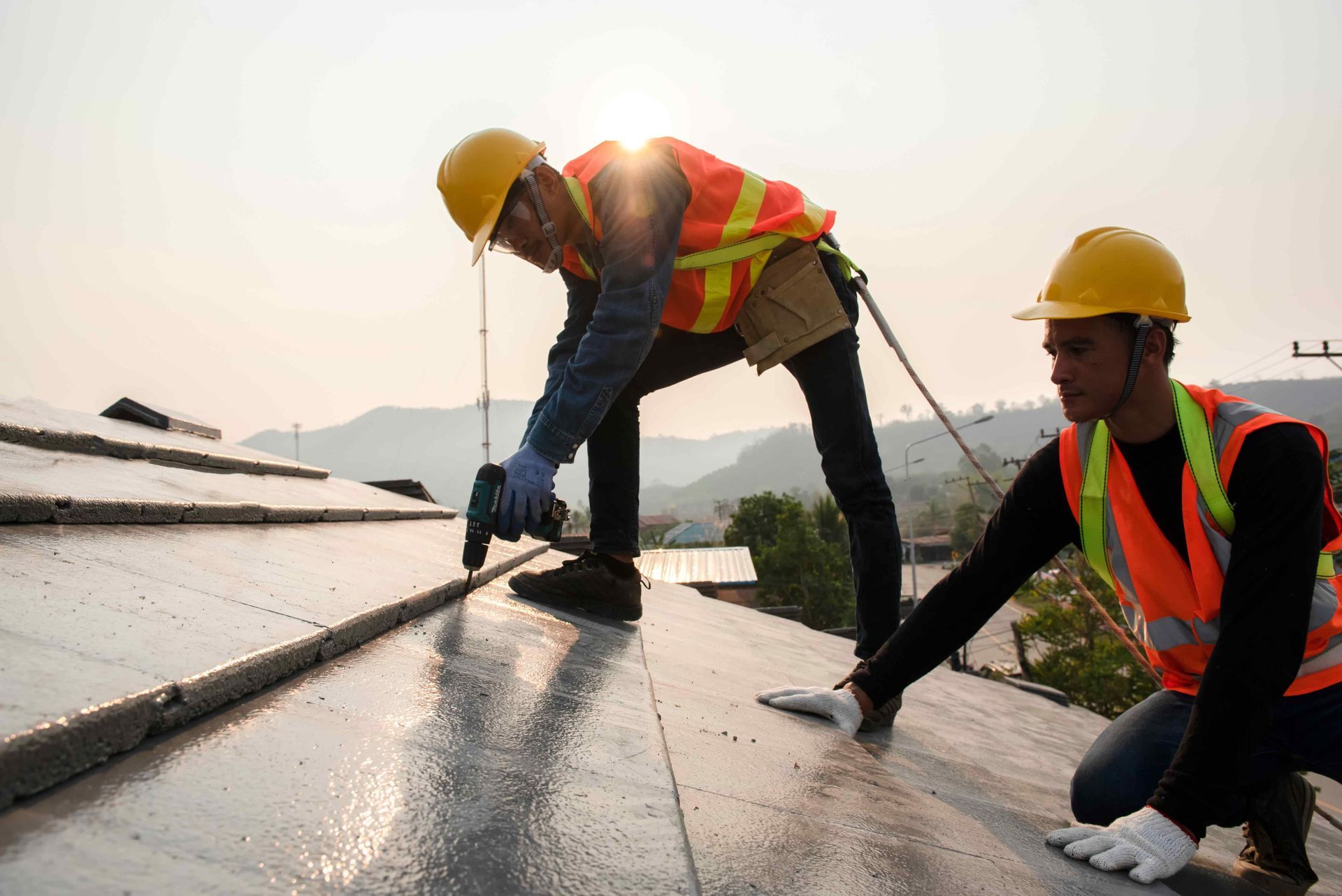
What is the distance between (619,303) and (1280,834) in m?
2.24

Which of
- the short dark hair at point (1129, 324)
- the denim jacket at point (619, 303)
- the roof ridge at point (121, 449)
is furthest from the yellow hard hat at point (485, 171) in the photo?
the short dark hair at point (1129, 324)

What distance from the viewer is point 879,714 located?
8.19 feet

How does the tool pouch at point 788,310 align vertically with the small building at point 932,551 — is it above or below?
above

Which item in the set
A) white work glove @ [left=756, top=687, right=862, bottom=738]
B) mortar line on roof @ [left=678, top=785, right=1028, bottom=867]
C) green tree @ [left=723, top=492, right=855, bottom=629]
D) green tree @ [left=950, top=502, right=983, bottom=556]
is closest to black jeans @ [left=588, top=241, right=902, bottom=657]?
white work glove @ [left=756, top=687, right=862, bottom=738]

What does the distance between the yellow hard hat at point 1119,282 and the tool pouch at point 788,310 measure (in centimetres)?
68

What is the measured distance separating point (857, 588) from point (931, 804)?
43.9 inches

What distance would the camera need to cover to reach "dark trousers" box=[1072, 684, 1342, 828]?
1.99 meters

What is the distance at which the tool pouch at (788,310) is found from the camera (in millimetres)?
2775

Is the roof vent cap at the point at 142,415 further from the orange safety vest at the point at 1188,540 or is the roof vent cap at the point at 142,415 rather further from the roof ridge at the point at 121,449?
the orange safety vest at the point at 1188,540

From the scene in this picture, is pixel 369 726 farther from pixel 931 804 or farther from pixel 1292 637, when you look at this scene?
pixel 1292 637

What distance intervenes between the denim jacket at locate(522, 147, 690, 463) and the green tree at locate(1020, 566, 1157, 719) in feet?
71.9

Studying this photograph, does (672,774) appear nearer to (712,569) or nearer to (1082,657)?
(712,569)

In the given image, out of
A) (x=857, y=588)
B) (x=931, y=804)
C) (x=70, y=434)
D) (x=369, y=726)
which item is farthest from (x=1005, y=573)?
(x=70, y=434)

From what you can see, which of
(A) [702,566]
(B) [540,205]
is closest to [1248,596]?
(B) [540,205]
